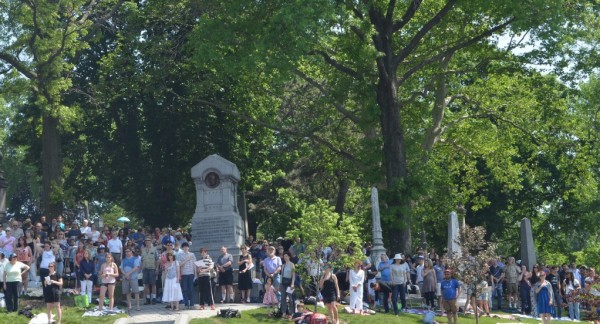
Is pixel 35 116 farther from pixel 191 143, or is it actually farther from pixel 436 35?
pixel 436 35

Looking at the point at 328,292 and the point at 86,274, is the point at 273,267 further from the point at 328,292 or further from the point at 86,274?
the point at 86,274

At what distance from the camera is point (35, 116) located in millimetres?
41312

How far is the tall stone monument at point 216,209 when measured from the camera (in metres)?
29.9

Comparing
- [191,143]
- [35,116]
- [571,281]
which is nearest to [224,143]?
[191,143]

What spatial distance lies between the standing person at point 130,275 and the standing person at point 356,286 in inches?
221

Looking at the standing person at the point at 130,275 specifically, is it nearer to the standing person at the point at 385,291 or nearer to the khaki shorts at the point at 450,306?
the standing person at the point at 385,291

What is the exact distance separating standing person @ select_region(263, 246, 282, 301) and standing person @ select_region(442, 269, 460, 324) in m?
4.30

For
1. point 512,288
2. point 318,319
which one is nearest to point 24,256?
point 318,319

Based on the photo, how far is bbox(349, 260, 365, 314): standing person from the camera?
83.0 ft

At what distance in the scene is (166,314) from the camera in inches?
955

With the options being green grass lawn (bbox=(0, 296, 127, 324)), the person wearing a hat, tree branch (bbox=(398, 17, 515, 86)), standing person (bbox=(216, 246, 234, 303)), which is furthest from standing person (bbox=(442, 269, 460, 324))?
tree branch (bbox=(398, 17, 515, 86))

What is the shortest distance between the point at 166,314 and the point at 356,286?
4991 millimetres

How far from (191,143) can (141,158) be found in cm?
237

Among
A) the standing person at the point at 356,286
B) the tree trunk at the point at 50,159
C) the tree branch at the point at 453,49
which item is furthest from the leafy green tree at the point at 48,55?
the standing person at the point at 356,286
